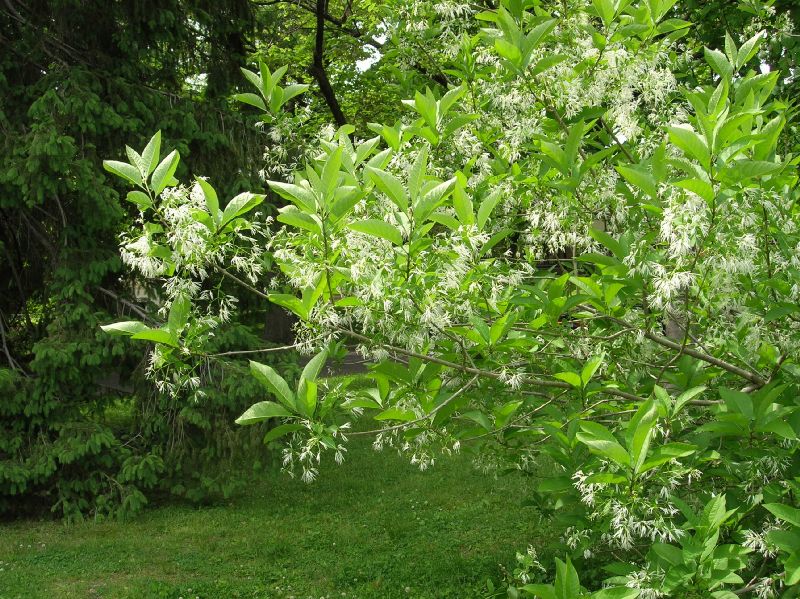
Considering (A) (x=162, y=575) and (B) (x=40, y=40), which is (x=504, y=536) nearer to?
(A) (x=162, y=575)

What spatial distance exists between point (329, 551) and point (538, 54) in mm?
4936

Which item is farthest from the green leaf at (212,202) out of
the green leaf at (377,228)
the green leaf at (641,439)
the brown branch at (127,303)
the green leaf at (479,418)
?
the brown branch at (127,303)

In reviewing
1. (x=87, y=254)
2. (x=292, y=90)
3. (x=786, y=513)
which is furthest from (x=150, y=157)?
(x=87, y=254)

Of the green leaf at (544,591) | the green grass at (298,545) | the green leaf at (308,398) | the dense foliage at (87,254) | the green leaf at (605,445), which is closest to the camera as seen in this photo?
the green leaf at (605,445)

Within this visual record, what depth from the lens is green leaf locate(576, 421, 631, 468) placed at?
2.07m

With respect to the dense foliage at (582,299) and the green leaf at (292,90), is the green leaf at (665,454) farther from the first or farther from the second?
the green leaf at (292,90)

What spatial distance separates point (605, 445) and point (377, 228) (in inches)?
33.8

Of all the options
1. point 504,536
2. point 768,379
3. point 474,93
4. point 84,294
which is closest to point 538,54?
point 474,93

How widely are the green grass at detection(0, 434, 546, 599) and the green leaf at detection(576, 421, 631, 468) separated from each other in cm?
391

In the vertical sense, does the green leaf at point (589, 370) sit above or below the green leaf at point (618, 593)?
above

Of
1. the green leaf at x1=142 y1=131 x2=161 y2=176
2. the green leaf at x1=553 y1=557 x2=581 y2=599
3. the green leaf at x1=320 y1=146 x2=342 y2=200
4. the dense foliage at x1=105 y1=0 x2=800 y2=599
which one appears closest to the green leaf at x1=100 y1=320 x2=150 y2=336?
the dense foliage at x1=105 y1=0 x2=800 y2=599

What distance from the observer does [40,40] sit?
804cm

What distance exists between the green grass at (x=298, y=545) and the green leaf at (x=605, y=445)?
3915mm

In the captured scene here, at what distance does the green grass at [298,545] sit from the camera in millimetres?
6273
